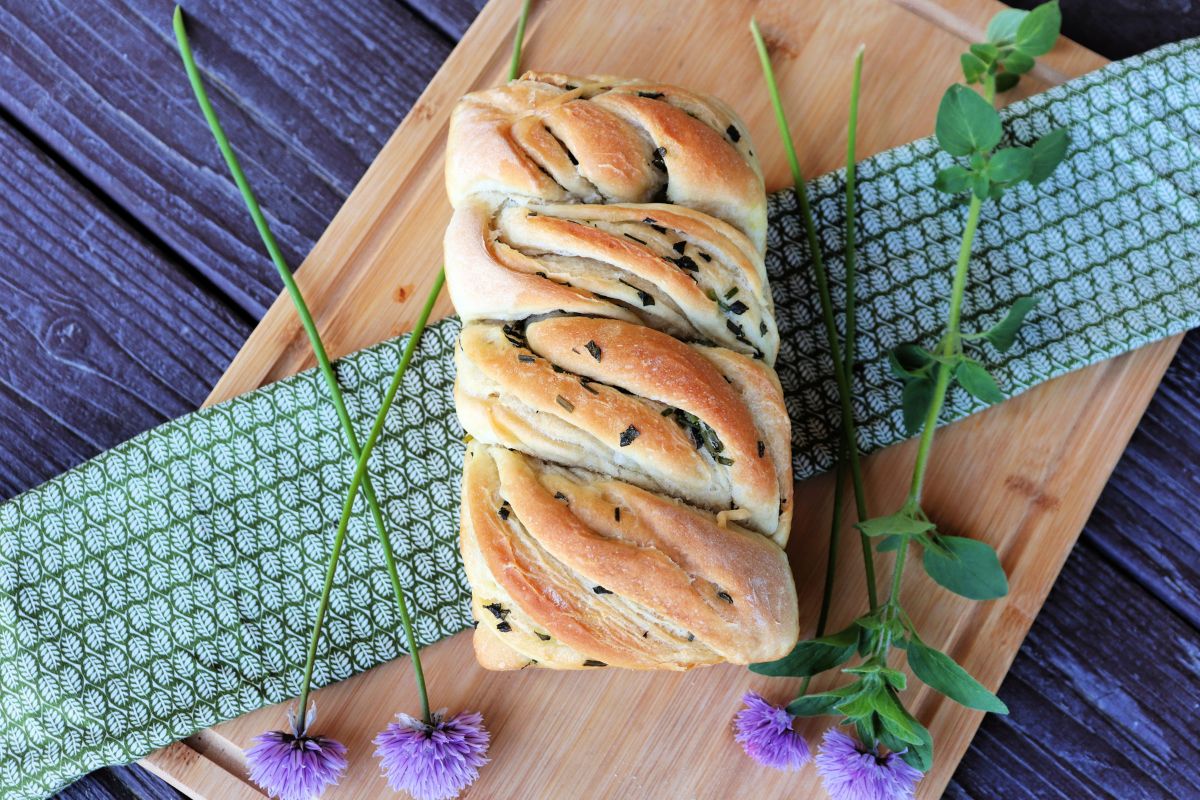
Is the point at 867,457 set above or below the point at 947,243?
Result: below

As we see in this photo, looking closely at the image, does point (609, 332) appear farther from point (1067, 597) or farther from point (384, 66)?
point (1067, 597)

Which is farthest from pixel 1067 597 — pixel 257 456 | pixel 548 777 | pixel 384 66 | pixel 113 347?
pixel 113 347

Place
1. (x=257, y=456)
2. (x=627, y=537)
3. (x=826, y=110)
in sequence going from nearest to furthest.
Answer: (x=627, y=537)
(x=257, y=456)
(x=826, y=110)

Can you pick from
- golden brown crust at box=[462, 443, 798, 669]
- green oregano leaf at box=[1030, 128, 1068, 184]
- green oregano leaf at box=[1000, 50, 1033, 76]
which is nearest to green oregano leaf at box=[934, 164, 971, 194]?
green oregano leaf at box=[1030, 128, 1068, 184]

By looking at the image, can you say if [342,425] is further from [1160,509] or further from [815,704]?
[1160,509]

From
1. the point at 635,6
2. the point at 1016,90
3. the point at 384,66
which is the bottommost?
the point at 384,66

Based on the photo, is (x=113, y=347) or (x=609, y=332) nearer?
(x=609, y=332)

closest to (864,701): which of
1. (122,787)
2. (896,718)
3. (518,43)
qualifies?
(896,718)
